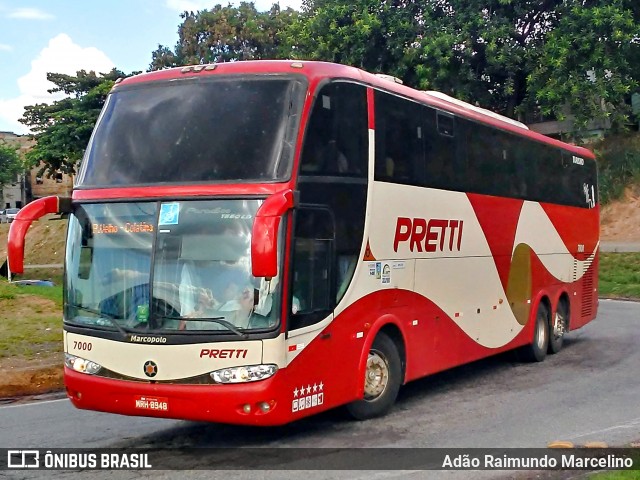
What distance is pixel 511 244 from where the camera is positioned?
13.0 m

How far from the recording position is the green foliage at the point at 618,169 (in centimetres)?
3475

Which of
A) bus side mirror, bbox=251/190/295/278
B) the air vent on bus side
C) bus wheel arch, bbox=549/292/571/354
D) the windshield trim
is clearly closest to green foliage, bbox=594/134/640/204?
the air vent on bus side

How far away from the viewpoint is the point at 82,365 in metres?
8.09

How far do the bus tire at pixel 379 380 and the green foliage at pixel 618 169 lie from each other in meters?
27.0

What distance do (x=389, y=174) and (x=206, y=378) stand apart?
3281mm

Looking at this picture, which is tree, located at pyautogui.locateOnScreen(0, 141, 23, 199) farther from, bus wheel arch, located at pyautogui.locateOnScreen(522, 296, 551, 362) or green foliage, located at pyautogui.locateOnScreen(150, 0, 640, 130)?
bus wheel arch, located at pyautogui.locateOnScreen(522, 296, 551, 362)

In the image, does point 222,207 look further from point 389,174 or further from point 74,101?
point 74,101

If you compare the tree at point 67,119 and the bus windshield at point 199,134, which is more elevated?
the tree at point 67,119

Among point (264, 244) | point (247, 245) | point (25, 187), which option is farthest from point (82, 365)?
point (25, 187)

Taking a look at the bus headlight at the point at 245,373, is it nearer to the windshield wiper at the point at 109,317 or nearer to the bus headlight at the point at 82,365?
the windshield wiper at the point at 109,317

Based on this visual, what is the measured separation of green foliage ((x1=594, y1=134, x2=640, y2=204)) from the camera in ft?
114

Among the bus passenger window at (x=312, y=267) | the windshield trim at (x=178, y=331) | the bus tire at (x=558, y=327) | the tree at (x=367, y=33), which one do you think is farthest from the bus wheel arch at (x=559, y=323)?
the tree at (x=367, y=33)

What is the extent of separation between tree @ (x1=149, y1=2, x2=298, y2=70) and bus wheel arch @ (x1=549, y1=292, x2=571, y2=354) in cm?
3000

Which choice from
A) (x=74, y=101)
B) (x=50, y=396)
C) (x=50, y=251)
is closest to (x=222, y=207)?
(x=50, y=396)
